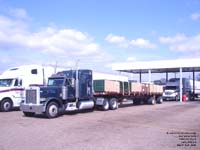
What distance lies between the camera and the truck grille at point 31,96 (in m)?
16.8

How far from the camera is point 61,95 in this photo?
58.5ft

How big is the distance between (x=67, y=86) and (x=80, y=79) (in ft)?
4.59

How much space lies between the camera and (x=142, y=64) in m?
42.3

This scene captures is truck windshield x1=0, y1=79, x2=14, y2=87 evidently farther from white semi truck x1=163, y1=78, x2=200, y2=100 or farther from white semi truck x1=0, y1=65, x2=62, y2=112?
white semi truck x1=163, y1=78, x2=200, y2=100

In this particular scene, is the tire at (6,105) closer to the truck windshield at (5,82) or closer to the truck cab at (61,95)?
the truck windshield at (5,82)

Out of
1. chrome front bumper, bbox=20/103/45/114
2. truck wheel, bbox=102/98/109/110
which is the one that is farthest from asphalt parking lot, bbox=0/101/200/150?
truck wheel, bbox=102/98/109/110

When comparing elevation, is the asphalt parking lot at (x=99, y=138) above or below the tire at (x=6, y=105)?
below

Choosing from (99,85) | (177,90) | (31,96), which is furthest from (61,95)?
(177,90)

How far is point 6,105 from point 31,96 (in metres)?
4.79

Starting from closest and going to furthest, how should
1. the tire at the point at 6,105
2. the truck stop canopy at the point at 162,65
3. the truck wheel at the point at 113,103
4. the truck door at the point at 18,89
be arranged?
the tire at the point at 6,105 → the truck door at the point at 18,89 → the truck wheel at the point at 113,103 → the truck stop canopy at the point at 162,65

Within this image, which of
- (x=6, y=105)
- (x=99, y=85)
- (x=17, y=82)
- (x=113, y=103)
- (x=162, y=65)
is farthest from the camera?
(x=162, y=65)

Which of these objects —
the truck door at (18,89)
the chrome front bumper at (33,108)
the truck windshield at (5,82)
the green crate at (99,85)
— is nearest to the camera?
the chrome front bumper at (33,108)

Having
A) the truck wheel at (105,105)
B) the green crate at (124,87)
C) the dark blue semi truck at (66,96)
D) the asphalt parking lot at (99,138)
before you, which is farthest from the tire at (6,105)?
the green crate at (124,87)

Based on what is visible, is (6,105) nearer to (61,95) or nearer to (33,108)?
(33,108)
